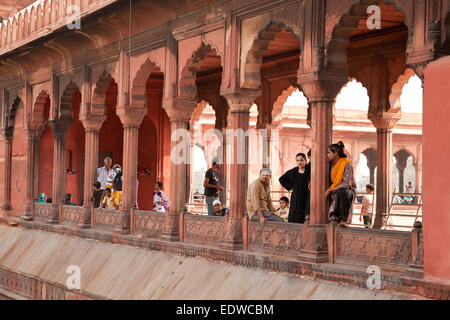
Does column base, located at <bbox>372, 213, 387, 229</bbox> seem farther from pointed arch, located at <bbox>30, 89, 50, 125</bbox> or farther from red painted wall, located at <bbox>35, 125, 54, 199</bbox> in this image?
red painted wall, located at <bbox>35, 125, 54, 199</bbox>

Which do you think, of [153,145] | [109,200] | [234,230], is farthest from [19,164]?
[234,230]

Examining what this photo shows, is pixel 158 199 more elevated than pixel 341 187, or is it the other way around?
pixel 341 187

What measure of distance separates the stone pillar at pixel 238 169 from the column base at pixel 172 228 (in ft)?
4.80

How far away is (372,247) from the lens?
7.37m

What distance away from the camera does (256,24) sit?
9320mm

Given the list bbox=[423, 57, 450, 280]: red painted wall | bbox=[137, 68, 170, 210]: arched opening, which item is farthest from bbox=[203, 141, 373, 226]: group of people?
bbox=[137, 68, 170, 210]: arched opening

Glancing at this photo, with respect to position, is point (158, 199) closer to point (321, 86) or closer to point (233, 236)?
point (233, 236)

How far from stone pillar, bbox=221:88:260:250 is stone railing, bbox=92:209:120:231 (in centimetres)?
352

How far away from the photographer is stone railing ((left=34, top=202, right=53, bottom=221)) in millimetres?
15549

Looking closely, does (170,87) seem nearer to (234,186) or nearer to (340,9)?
(234,186)

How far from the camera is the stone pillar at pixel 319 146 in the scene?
8180mm

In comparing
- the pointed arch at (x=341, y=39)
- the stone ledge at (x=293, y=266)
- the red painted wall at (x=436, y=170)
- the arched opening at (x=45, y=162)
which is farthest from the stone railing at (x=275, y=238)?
the arched opening at (x=45, y=162)

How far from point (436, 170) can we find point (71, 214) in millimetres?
9738
